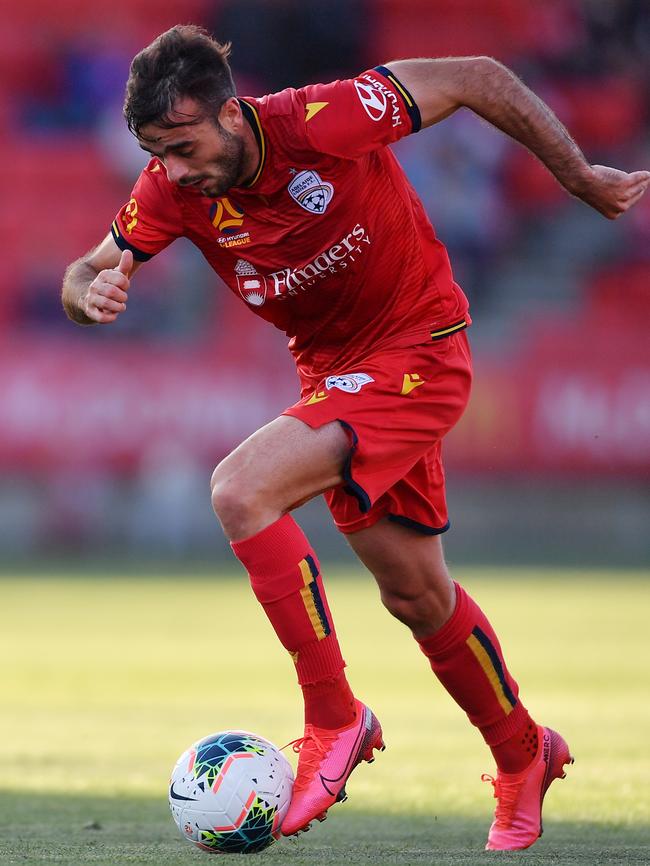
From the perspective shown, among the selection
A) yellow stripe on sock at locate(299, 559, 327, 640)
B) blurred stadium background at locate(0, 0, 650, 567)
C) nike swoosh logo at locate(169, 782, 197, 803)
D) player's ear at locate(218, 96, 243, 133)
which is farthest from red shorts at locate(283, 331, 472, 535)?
blurred stadium background at locate(0, 0, 650, 567)

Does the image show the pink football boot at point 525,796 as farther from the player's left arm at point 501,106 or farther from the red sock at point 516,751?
the player's left arm at point 501,106

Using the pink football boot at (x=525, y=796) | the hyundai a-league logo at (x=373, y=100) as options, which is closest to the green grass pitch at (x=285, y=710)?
the pink football boot at (x=525, y=796)

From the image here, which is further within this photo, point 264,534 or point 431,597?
point 431,597

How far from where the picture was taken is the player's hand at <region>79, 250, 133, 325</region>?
416 centimetres

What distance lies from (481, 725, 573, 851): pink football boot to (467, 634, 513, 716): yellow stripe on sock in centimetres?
18

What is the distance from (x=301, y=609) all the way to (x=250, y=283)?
103cm

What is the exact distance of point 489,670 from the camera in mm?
4789

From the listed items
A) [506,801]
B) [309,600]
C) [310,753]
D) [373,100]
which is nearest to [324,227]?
[373,100]

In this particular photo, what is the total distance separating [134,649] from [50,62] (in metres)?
12.3

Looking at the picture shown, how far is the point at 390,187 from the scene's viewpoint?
456 centimetres

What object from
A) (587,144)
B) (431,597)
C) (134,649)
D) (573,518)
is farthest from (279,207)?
(587,144)

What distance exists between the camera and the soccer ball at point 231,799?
4023mm

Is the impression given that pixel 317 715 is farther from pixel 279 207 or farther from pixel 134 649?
pixel 134 649

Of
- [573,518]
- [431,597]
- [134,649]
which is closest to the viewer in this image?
[431,597]
